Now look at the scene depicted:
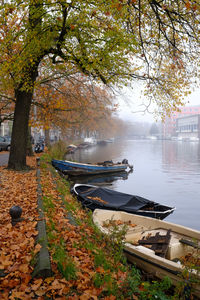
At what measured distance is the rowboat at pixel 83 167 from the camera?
23.9 meters

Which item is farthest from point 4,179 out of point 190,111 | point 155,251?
point 190,111

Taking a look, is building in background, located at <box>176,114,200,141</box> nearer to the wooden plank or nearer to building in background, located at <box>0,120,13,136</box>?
building in background, located at <box>0,120,13,136</box>

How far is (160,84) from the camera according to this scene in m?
11.8

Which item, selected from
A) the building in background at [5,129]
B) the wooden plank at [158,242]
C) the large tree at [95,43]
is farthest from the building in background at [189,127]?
the wooden plank at [158,242]

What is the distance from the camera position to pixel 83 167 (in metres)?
24.9

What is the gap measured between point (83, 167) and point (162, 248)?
18.4 m

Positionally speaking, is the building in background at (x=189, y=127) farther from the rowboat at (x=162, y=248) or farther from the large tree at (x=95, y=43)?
the rowboat at (x=162, y=248)

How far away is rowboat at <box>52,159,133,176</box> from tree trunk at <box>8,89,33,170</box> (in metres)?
9.33

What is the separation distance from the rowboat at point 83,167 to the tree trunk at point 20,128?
933 cm

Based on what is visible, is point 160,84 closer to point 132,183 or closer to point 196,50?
point 196,50

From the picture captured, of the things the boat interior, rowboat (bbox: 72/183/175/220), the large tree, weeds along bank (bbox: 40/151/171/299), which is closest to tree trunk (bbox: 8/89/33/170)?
the large tree

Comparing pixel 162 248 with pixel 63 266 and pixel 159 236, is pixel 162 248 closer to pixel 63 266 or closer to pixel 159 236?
pixel 159 236

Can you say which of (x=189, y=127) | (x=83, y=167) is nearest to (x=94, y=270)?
(x=83, y=167)

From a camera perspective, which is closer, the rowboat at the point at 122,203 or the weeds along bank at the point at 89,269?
the weeds along bank at the point at 89,269
